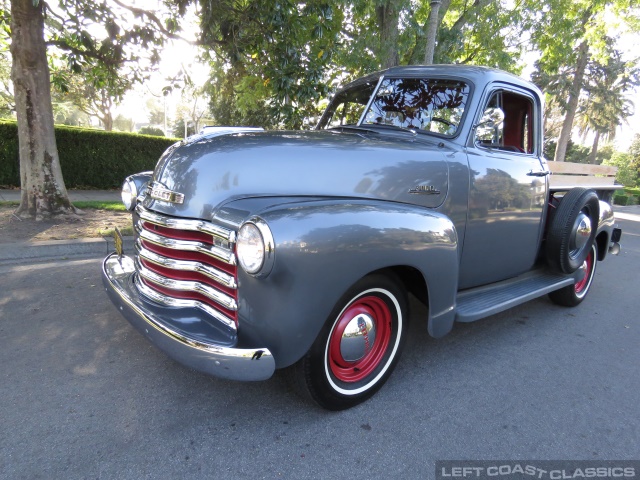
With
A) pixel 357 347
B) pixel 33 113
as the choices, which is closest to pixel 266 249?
pixel 357 347

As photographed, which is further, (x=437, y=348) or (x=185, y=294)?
(x=437, y=348)

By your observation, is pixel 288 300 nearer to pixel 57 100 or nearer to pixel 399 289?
pixel 399 289

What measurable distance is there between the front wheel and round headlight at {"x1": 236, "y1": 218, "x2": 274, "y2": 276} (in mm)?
517

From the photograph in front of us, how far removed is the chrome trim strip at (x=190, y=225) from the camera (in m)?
2.03

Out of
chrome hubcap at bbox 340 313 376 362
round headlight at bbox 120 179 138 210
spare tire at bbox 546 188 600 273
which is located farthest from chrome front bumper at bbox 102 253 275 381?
spare tire at bbox 546 188 600 273

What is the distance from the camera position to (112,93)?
8.38m

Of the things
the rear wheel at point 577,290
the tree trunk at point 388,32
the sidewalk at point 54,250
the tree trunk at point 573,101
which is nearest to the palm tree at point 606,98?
the tree trunk at point 573,101

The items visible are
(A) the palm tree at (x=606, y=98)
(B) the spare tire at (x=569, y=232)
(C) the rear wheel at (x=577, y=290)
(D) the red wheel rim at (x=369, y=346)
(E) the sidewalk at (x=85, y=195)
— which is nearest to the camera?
(D) the red wheel rim at (x=369, y=346)

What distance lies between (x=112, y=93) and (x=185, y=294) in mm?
7638

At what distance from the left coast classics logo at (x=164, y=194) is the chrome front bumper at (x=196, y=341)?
0.58 m

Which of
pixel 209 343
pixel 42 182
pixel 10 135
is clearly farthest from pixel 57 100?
pixel 209 343

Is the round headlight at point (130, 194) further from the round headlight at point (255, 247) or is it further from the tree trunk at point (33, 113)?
the tree trunk at point (33, 113)

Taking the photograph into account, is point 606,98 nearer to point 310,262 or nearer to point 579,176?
point 579,176

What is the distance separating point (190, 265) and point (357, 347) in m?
1.01
